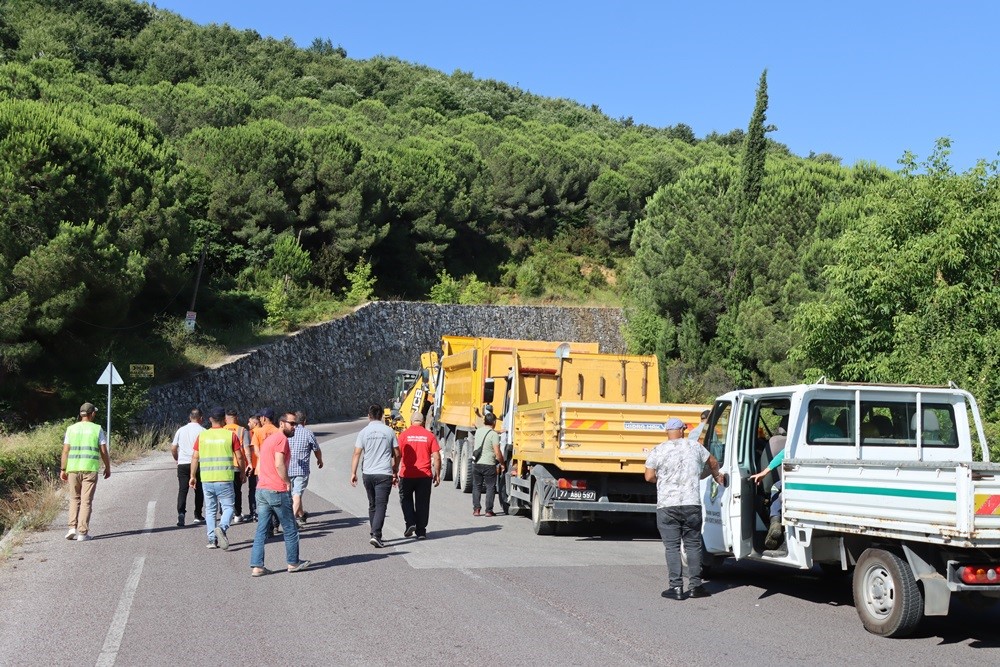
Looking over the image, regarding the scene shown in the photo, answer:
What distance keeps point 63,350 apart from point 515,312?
3084 cm

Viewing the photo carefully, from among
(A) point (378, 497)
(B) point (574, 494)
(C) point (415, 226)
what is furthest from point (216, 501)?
(C) point (415, 226)

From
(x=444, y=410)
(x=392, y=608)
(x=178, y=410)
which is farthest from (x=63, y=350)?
(x=392, y=608)

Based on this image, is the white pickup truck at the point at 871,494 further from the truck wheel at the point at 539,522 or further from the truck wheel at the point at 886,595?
the truck wheel at the point at 539,522

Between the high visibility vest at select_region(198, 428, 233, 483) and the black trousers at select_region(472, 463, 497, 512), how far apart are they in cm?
487

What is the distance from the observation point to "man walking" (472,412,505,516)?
16812mm

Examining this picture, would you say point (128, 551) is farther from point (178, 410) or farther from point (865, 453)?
point (178, 410)

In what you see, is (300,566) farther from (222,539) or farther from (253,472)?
(253,472)

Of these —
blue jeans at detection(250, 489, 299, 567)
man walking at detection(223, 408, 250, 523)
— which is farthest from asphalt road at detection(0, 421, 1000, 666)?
man walking at detection(223, 408, 250, 523)

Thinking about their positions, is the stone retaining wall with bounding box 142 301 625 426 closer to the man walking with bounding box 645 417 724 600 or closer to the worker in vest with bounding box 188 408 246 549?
the worker in vest with bounding box 188 408 246 549

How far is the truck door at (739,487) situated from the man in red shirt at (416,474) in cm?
450

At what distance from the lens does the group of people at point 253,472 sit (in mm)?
10953

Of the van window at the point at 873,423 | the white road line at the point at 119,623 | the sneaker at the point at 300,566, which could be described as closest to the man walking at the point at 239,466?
the sneaker at the point at 300,566

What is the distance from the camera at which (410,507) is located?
14.0 m

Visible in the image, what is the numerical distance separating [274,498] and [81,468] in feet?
12.7
